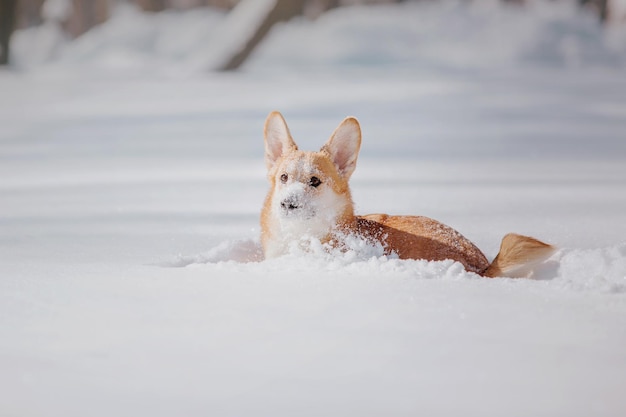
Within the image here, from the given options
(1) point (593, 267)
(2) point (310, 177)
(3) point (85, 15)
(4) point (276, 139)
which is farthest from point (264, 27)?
(1) point (593, 267)

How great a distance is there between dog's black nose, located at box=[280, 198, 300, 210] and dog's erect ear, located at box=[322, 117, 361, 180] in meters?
0.32

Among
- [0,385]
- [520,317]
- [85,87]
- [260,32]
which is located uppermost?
[260,32]

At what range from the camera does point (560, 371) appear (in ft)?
6.80

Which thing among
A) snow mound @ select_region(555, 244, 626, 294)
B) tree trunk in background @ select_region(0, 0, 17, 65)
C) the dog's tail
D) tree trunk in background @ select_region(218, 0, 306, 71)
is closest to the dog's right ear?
the dog's tail

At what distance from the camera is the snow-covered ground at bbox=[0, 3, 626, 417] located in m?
2.04

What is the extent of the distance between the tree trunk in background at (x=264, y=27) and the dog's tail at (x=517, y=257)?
8.31 m

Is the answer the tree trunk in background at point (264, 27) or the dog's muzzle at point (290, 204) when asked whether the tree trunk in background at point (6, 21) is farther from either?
the dog's muzzle at point (290, 204)

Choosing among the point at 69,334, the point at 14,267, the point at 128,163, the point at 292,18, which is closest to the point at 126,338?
the point at 69,334

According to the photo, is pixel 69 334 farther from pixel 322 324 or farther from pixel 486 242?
pixel 486 242

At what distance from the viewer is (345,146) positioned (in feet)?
10.9

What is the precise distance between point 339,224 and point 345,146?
33cm

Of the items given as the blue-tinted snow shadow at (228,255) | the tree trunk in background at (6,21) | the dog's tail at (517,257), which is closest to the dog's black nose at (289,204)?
the blue-tinted snow shadow at (228,255)

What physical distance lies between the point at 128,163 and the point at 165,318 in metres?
4.50

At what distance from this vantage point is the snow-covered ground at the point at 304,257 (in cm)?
204
